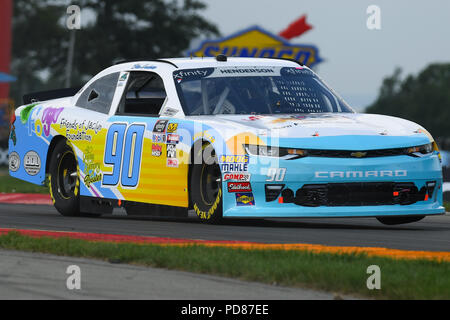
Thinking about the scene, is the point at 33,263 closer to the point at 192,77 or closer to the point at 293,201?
the point at 293,201

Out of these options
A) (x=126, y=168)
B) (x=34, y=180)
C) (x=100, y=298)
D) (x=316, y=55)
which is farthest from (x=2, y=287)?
(x=316, y=55)

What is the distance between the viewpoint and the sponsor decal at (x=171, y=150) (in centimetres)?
1023

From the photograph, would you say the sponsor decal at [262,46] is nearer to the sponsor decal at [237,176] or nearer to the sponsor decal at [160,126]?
the sponsor decal at [160,126]

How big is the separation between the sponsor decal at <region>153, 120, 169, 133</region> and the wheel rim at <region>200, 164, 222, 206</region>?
0.71 m

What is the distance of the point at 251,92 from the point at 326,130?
1.44 metres

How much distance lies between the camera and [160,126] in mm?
10523

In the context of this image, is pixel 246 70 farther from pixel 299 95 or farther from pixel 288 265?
pixel 288 265

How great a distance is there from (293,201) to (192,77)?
2.14 m

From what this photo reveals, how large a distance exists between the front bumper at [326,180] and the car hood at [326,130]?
150 mm

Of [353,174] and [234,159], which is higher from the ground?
[234,159]

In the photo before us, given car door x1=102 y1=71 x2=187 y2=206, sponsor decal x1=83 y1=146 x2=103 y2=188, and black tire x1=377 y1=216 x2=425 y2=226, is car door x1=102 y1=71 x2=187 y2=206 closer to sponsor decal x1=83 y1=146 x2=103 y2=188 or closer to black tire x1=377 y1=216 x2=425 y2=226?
sponsor decal x1=83 y1=146 x2=103 y2=188

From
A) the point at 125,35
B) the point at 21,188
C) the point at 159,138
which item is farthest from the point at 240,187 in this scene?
the point at 125,35

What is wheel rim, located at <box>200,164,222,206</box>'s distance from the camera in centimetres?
991

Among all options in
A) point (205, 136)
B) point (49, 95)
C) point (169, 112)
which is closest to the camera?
point (205, 136)
